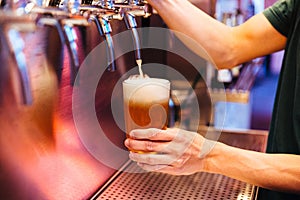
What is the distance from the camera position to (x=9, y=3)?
767mm

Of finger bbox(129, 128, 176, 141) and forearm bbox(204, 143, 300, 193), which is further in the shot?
forearm bbox(204, 143, 300, 193)

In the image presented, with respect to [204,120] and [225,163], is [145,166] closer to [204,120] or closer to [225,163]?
[225,163]

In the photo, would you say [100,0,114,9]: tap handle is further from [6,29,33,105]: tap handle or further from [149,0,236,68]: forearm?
→ [149,0,236,68]: forearm

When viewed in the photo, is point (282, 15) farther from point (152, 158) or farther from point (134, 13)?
point (152, 158)

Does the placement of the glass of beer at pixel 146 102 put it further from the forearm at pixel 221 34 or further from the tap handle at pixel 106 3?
the forearm at pixel 221 34

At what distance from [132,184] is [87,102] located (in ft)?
1.05

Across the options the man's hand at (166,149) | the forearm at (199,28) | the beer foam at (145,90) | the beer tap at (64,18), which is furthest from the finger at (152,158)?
the forearm at (199,28)

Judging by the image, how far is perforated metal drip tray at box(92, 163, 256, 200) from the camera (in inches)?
49.3

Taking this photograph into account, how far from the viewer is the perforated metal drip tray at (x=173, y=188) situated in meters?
1.25

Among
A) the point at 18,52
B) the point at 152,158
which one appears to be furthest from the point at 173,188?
the point at 18,52

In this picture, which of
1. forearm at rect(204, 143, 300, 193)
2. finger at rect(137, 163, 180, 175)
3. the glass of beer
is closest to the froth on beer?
the glass of beer

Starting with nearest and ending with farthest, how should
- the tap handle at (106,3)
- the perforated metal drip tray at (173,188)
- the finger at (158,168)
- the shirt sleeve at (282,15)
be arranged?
the tap handle at (106,3), the finger at (158,168), the perforated metal drip tray at (173,188), the shirt sleeve at (282,15)

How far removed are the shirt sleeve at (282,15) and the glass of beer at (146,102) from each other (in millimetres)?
649

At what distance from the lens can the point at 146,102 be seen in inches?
40.7
